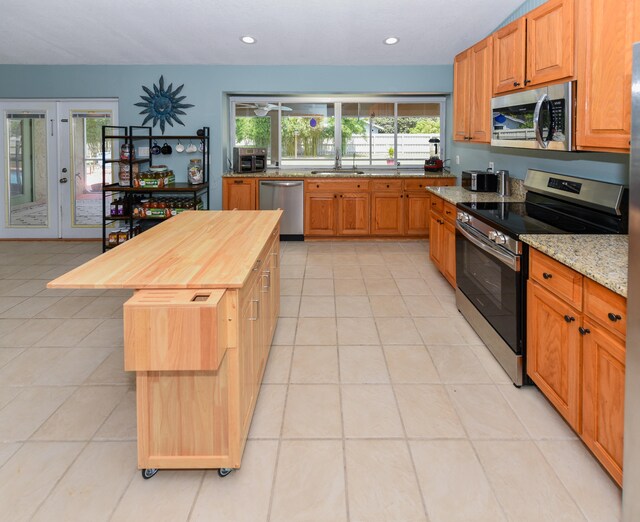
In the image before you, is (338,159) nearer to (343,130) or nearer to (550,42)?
(343,130)

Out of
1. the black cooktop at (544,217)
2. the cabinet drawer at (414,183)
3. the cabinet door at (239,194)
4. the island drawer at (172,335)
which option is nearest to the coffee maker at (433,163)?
the cabinet drawer at (414,183)

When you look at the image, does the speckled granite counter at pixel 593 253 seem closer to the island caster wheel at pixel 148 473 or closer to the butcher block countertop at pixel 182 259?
the butcher block countertop at pixel 182 259

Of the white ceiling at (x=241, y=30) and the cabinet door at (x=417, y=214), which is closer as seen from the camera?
the white ceiling at (x=241, y=30)

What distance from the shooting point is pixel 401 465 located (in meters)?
2.07

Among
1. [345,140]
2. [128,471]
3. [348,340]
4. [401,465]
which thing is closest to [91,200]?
[345,140]

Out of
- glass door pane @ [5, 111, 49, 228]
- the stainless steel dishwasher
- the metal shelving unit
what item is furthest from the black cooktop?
glass door pane @ [5, 111, 49, 228]

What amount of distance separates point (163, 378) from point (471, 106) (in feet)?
11.6

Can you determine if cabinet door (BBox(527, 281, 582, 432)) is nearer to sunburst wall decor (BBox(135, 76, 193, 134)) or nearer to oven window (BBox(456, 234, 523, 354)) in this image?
oven window (BBox(456, 234, 523, 354))

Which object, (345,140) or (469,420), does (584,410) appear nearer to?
(469,420)

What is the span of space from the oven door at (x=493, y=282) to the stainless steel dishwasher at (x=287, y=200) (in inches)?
129

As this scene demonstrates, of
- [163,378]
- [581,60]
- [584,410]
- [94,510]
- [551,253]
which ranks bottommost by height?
[94,510]

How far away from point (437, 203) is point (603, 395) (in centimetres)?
316

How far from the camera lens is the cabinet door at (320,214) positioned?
6910mm

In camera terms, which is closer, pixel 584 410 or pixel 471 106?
pixel 584 410
